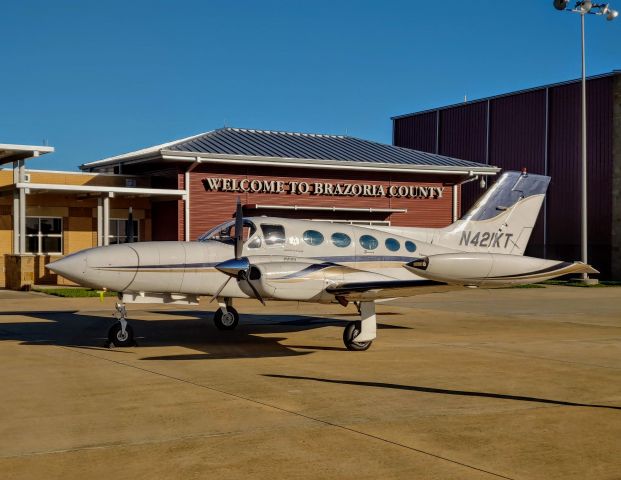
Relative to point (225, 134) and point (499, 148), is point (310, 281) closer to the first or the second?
point (225, 134)

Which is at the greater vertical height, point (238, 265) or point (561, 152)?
point (561, 152)

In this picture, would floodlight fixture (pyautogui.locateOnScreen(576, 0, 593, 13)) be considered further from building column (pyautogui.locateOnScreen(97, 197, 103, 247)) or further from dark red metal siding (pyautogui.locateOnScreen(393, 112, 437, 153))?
building column (pyautogui.locateOnScreen(97, 197, 103, 247))

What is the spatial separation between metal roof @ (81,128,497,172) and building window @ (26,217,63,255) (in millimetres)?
5022

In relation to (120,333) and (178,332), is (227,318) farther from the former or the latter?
(120,333)

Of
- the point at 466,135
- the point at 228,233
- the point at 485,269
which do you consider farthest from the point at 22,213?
the point at 466,135

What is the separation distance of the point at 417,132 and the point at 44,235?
3499 centimetres

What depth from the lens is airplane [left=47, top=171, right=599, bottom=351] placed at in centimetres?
1459

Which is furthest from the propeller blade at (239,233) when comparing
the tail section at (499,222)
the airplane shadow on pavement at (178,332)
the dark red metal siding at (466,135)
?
the dark red metal siding at (466,135)

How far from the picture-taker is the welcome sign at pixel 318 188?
38562mm

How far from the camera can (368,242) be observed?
699 inches

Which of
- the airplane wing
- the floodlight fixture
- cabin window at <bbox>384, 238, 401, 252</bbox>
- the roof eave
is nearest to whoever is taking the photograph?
the airplane wing

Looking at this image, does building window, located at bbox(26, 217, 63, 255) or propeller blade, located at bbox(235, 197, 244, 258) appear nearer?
propeller blade, located at bbox(235, 197, 244, 258)

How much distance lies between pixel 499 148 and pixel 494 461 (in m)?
50.2

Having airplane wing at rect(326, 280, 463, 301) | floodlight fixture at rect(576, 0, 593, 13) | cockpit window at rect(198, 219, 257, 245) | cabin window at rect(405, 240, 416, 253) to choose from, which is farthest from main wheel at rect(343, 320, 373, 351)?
floodlight fixture at rect(576, 0, 593, 13)
